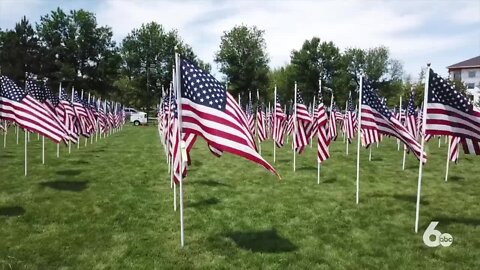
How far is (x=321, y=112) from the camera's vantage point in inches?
607

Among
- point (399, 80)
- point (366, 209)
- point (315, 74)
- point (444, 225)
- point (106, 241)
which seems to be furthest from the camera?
point (399, 80)

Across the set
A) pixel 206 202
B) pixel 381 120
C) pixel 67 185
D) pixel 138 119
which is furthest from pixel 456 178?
pixel 138 119

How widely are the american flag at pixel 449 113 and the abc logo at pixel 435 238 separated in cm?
206

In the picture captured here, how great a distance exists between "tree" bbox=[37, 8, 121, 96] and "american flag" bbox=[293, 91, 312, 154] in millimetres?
71523

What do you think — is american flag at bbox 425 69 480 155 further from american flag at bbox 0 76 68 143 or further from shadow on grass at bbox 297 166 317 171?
american flag at bbox 0 76 68 143

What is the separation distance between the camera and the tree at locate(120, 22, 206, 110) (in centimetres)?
8719

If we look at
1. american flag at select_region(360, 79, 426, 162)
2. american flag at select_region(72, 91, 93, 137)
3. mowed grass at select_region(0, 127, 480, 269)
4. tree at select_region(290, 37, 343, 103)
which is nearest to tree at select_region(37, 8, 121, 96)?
tree at select_region(290, 37, 343, 103)

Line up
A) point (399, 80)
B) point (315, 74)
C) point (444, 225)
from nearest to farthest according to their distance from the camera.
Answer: point (444, 225), point (315, 74), point (399, 80)

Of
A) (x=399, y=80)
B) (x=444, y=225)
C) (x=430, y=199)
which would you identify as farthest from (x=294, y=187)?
(x=399, y=80)

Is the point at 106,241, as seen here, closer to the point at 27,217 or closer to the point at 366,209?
the point at 27,217

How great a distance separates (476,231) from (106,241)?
8349mm

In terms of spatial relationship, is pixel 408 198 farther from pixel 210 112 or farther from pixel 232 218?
pixel 210 112

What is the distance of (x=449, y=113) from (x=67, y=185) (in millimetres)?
11881

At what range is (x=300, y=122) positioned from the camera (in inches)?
690
